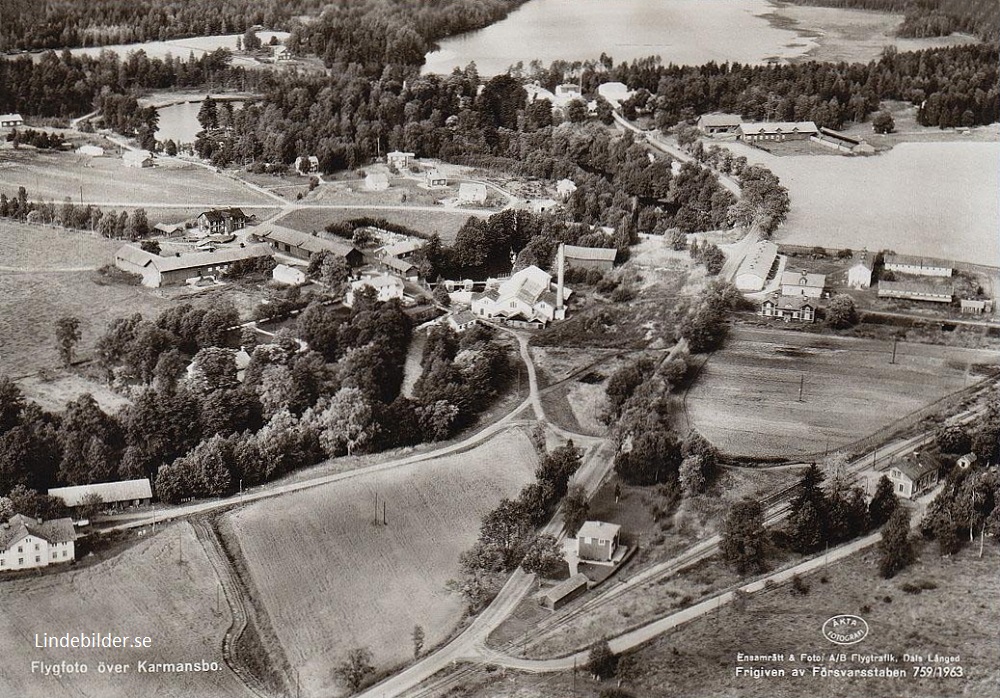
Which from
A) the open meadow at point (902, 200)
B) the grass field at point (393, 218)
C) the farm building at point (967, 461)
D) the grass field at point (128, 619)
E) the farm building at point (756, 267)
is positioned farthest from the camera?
the grass field at point (393, 218)

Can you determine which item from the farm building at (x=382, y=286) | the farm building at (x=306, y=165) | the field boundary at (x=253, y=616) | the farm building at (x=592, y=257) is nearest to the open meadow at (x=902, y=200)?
the farm building at (x=592, y=257)

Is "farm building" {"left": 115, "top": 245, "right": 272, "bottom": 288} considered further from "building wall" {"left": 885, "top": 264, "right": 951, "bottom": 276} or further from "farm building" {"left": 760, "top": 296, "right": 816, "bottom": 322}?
"building wall" {"left": 885, "top": 264, "right": 951, "bottom": 276}

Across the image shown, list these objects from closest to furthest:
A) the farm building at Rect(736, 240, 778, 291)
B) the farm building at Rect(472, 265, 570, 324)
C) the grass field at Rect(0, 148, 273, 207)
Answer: the farm building at Rect(472, 265, 570, 324) → the farm building at Rect(736, 240, 778, 291) → the grass field at Rect(0, 148, 273, 207)

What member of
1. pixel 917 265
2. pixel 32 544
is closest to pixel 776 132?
pixel 917 265

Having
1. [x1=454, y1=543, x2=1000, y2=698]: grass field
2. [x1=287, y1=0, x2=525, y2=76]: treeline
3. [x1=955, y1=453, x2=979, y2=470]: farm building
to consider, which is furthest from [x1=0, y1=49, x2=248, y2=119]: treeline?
[x1=454, y1=543, x2=1000, y2=698]: grass field

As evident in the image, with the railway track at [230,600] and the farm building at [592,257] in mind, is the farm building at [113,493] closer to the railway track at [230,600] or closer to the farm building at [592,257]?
the railway track at [230,600]

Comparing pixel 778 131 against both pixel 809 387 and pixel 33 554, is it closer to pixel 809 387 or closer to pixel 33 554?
pixel 809 387

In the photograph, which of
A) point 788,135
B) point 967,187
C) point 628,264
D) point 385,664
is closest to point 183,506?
point 385,664
